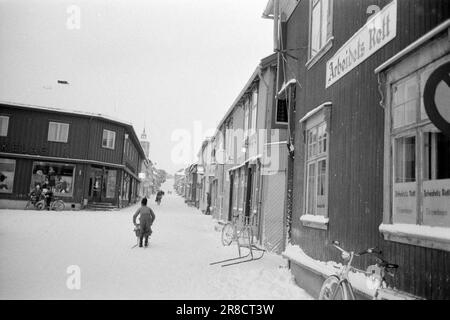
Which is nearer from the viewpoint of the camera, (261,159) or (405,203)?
(405,203)

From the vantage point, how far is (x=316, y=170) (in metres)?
7.55

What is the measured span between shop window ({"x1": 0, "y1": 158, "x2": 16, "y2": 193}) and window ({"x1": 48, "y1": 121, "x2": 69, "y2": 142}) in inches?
116

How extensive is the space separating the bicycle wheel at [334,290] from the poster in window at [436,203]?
118 cm

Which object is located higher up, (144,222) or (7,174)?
(7,174)

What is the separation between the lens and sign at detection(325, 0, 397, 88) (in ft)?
15.8

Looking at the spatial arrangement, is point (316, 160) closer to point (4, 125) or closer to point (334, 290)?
point (334, 290)

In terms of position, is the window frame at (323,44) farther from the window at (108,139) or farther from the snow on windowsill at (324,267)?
the window at (108,139)

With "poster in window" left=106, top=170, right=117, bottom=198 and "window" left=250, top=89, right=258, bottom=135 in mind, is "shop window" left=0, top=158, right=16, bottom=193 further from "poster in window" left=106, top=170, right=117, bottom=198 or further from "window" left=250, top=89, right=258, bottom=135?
"window" left=250, top=89, right=258, bottom=135

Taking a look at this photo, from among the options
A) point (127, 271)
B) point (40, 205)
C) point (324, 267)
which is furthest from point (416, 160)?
point (40, 205)

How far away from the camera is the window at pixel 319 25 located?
23.6 feet

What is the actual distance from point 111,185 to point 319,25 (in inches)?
972

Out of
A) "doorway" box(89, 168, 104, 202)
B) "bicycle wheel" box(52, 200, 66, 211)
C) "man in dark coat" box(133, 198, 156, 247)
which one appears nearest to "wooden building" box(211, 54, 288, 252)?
"man in dark coat" box(133, 198, 156, 247)
